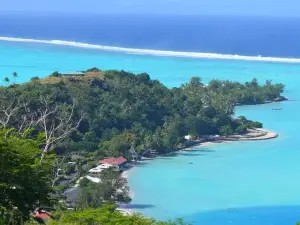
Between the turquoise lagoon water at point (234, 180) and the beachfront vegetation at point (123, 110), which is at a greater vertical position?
the beachfront vegetation at point (123, 110)

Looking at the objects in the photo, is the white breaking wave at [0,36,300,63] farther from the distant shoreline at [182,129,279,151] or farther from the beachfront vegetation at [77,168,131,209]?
the beachfront vegetation at [77,168,131,209]

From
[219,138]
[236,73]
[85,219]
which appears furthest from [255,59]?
[85,219]

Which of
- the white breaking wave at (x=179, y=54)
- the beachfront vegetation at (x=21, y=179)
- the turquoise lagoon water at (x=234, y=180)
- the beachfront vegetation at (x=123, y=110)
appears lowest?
the turquoise lagoon water at (x=234, y=180)

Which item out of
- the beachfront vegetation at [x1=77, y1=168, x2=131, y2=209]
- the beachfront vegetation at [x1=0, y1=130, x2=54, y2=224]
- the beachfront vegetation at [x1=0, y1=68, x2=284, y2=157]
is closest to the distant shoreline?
the beachfront vegetation at [x1=0, y1=68, x2=284, y2=157]

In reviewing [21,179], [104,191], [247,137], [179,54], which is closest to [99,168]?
[104,191]

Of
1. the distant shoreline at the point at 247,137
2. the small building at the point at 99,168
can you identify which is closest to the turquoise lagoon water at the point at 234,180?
the distant shoreline at the point at 247,137

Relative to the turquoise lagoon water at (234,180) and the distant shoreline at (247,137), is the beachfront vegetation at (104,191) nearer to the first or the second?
the turquoise lagoon water at (234,180)

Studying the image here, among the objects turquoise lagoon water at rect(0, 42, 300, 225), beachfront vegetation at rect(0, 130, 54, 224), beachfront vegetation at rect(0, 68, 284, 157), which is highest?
beachfront vegetation at rect(0, 68, 284, 157)

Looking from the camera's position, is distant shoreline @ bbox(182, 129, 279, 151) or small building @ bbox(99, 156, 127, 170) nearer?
small building @ bbox(99, 156, 127, 170)

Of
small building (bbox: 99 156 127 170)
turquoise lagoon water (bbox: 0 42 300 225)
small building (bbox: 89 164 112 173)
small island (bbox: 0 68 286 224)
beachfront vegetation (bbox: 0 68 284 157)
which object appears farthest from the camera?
beachfront vegetation (bbox: 0 68 284 157)
